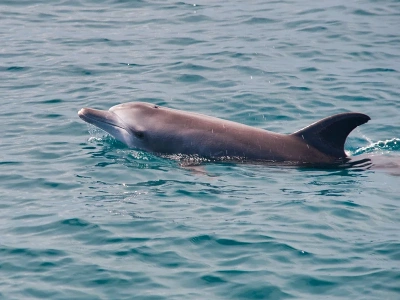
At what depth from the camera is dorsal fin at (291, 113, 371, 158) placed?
16.2m

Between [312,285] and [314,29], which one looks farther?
[314,29]

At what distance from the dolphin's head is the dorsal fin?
2.78 metres

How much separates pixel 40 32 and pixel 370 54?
10.6 m

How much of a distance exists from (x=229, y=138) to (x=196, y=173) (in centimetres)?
144

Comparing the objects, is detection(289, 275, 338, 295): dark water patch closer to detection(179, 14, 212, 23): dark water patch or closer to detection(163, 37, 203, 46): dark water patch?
detection(163, 37, 203, 46): dark water patch

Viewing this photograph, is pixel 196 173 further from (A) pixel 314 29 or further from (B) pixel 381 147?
(A) pixel 314 29

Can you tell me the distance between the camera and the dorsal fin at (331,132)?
16219 mm

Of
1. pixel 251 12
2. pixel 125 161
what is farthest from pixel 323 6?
pixel 125 161

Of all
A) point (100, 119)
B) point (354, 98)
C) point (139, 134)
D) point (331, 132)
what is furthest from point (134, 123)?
point (354, 98)

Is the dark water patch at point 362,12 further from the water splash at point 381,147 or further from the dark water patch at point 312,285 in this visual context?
the dark water patch at point 312,285

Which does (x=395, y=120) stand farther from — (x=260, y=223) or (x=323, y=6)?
(x=323, y=6)

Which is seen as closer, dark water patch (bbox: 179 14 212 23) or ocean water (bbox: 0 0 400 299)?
ocean water (bbox: 0 0 400 299)

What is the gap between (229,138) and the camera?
1683 centimetres

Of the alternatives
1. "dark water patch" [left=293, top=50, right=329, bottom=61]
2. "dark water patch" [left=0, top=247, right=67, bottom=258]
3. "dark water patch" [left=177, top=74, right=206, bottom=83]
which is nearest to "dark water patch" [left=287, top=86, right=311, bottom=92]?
"dark water patch" [left=177, top=74, right=206, bottom=83]
